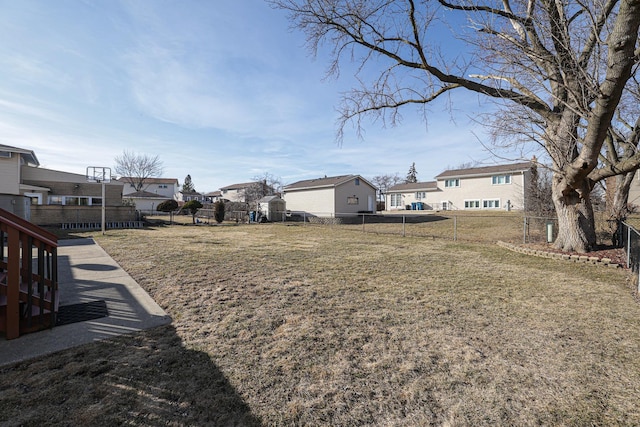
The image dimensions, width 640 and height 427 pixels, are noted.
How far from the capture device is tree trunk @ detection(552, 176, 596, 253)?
8.41 m

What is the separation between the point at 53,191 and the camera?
821 inches

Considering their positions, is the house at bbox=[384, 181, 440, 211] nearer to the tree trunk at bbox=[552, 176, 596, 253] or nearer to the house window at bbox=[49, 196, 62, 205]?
the tree trunk at bbox=[552, 176, 596, 253]

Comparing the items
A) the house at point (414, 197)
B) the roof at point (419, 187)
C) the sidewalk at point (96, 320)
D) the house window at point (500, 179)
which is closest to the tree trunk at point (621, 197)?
the house window at point (500, 179)

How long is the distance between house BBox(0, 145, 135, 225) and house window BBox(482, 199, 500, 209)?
A: 108 ft

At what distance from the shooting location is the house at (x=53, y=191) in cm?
1688

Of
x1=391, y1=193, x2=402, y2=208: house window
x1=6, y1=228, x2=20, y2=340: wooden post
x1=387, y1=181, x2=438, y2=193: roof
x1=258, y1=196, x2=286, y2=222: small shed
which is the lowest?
x1=6, y1=228, x2=20, y2=340: wooden post

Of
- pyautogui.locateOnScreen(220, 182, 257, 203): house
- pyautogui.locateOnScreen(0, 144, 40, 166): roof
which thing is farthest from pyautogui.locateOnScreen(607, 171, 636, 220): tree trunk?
pyautogui.locateOnScreen(220, 182, 257, 203): house

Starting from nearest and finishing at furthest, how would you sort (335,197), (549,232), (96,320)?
(96,320)
(549,232)
(335,197)

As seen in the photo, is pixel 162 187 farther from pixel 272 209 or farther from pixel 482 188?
pixel 482 188

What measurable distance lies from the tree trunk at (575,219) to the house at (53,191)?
78.0 feet

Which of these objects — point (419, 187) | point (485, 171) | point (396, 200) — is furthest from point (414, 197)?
point (485, 171)

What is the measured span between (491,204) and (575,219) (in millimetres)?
22493

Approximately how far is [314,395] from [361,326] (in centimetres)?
141

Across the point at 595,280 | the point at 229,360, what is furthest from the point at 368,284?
the point at 595,280
